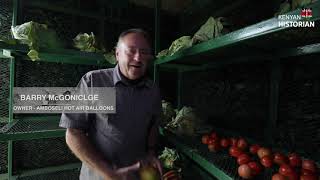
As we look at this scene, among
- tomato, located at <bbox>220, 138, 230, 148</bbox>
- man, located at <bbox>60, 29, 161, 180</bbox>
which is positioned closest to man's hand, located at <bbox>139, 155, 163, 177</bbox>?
man, located at <bbox>60, 29, 161, 180</bbox>

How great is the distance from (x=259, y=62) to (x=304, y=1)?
2.20 feet

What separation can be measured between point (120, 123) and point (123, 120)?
0.03 meters

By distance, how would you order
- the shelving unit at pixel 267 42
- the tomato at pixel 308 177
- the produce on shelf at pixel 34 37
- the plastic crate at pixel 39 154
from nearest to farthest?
the shelving unit at pixel 267 42 → the tomato at pixel 308 177 → the produce on shelf at pixel 34 37 → the plastic crate at pixel 39 154

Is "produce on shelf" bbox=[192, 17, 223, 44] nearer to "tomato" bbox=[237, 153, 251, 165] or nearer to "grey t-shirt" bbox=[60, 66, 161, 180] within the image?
"grey t-shirt" bbox=[60, 66, 161, 180]

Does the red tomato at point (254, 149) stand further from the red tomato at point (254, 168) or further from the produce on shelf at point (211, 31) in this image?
the produce on shelf at point (211, 31)

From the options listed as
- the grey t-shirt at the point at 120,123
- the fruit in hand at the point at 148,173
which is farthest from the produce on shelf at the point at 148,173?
the grey t-shirt at the point at 120,123

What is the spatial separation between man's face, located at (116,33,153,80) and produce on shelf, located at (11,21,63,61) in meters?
0.77

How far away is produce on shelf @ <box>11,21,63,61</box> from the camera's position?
1612mm

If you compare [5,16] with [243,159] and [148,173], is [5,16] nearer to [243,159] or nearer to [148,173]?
[148,173]

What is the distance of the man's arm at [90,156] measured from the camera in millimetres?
1127

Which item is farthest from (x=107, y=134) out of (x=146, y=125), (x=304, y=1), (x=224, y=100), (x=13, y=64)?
(x=13, y=64)

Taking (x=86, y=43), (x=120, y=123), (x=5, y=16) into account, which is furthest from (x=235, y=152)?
(x=5, y=16)

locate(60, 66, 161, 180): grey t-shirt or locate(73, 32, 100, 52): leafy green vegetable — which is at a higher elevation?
locate(73, 32, 100, 52): leafy green vegetable

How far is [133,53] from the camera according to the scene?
4.12 ft
